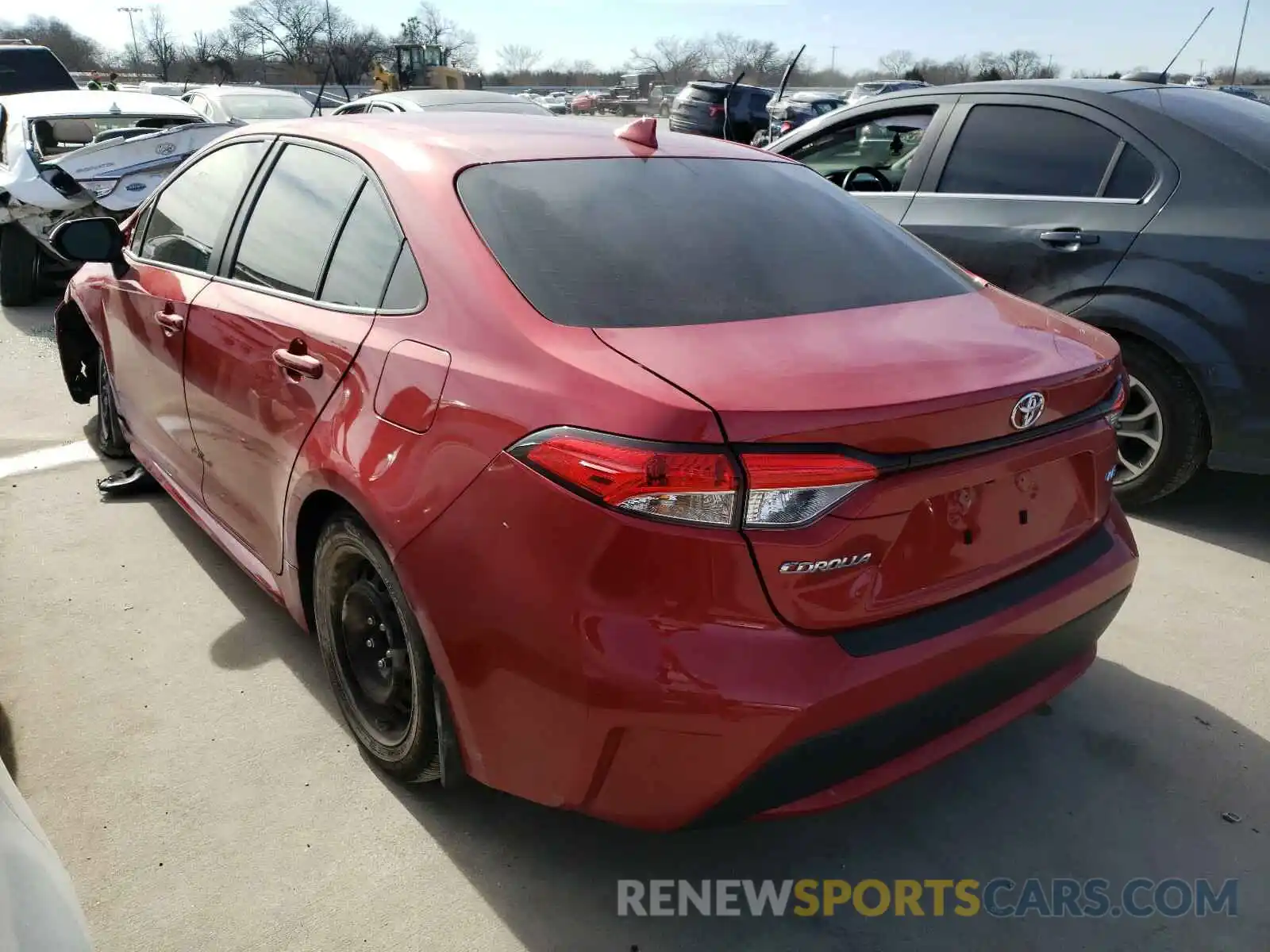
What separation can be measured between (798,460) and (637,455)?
269 mm

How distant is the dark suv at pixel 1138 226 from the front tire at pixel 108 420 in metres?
3.60

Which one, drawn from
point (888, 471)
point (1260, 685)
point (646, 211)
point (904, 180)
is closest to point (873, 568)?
point (888, 471)

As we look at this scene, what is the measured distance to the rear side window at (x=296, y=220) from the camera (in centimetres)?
247

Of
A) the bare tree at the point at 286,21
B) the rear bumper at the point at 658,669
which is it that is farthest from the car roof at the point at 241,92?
the bare tree at the point at 286,21

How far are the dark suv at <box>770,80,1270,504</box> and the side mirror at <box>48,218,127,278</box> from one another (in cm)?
333

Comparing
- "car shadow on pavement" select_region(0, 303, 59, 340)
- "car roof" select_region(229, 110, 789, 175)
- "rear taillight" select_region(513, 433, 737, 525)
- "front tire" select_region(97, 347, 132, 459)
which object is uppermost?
"car roof" select_region(229, 110, 789, 175)

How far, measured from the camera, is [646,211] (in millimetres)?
2277

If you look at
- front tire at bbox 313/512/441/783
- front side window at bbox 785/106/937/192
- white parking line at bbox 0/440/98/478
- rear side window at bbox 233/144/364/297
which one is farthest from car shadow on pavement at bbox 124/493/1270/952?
front side window at bbox 785/106/937/192

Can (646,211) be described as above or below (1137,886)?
above

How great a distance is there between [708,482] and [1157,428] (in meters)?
2.99

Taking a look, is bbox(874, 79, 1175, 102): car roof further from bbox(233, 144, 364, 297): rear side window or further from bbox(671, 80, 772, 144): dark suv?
bbox(671, 80, 772, 144): dark suv

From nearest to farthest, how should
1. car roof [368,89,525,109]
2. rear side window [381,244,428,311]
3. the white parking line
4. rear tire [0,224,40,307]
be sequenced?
rear side window [381,244,428,311], the white parking line, rear tire [0,224,40,307], car roof [368,89,525,109]

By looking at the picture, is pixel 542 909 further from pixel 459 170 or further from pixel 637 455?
pixel 459 170

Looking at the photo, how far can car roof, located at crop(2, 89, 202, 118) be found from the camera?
27.1 feet
